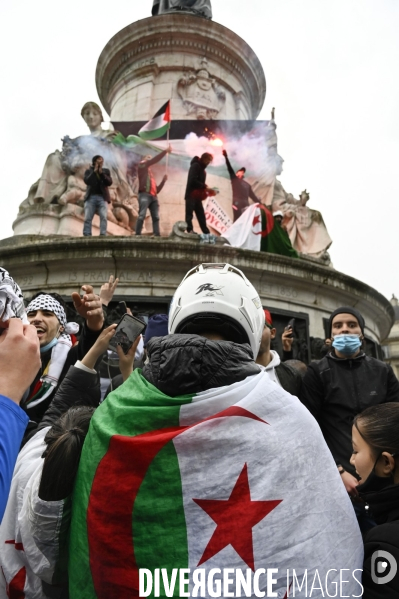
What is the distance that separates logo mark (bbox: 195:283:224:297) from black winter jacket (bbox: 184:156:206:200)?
8812 mm

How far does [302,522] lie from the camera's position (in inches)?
59.6

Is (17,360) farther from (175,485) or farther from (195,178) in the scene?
(195,178)

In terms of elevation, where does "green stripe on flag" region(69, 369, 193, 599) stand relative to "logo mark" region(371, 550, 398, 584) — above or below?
above

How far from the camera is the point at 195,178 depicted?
10.8m

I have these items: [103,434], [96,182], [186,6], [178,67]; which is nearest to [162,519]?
[103,434]

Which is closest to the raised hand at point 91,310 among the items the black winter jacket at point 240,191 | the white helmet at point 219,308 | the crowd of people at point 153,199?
the white helmet at point 219,308

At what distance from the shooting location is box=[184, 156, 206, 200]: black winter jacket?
1078cm

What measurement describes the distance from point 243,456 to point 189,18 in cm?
1709

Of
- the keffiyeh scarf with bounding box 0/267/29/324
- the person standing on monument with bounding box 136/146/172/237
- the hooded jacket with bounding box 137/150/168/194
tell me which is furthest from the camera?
the hooded jacket with bounding box 137/150/168/194

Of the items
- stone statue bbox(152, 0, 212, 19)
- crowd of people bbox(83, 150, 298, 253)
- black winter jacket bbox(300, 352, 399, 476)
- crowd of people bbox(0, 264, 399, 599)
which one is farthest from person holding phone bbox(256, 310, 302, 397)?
stone statue bbox(152, 0, 212, 19)

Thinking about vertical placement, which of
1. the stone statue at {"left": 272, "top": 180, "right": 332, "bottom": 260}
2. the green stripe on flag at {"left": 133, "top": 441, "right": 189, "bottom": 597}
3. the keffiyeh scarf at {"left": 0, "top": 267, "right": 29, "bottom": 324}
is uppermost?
the stone statue at {"left": 272, "top": 180, "right": 332, "bottom": 260}

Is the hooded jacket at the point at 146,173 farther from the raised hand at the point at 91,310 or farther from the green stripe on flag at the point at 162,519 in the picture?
the green stripe on flag at the point at 162,519

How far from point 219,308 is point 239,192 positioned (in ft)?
42.1

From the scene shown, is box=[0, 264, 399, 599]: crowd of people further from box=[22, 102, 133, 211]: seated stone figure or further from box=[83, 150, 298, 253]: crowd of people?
box=[22, 102, 133, 211]: seated stone figure
